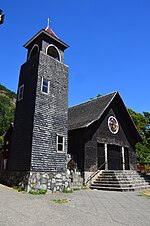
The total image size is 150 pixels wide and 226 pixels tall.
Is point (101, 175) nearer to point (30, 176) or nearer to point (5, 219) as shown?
point (30, 176)

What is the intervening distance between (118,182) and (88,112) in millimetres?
7041

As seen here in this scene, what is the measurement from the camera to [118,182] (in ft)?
46.4

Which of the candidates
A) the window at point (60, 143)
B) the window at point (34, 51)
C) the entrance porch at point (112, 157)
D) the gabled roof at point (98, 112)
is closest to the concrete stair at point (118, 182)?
the entrance porch at point (112, 157)

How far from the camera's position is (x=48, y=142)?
1314 centimetres

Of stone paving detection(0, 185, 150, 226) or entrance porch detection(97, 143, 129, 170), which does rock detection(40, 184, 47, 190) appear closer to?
stone paving detection(0, 185, 150, 226)

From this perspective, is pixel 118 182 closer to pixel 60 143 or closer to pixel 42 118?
pixel 60 143

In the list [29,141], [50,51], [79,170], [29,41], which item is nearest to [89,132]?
[79,170]

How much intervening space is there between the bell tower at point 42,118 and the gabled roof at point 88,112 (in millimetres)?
2736

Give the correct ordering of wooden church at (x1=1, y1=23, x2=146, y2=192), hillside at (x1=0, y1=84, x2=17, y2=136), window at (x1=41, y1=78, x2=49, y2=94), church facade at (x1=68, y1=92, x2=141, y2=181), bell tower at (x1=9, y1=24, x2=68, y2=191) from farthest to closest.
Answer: hillside at (x1=0, y1=84, x2=17, y2=136) < church facade at (x1=68, y1=92, x2=141, y2=181) < window at (x1=41, y1=78, x2=49, y2=94) < wooden church at (x1=1, y1=23, x2=146, y2=192) < bell tower at (x1=9, y1=24, x2=68, y2=191)

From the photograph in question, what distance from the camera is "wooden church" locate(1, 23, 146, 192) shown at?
1259 centimetres

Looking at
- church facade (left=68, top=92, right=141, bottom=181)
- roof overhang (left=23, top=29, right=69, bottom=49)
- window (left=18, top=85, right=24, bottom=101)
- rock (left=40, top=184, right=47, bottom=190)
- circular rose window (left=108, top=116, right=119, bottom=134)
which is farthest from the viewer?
circular rose window (left=108, top=116, right=119, bottom=134)

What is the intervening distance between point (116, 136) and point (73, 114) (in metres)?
4.77

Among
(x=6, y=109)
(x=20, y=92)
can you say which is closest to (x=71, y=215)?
(x=20, y=92)

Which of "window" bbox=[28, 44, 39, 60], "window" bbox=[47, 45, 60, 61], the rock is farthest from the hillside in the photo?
the rock
